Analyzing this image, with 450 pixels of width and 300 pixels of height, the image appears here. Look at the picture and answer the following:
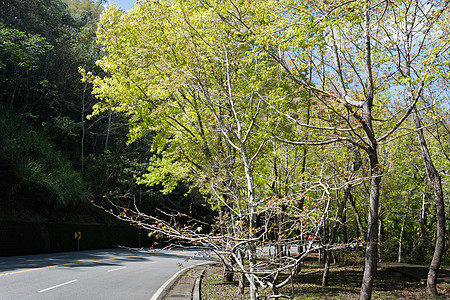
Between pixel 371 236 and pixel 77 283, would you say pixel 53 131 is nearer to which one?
pixel 77 283

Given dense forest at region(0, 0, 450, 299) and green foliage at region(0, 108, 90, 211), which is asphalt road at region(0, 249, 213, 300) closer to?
dense forest at region(0, 0, 450, 299)

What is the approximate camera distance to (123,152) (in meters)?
39.8

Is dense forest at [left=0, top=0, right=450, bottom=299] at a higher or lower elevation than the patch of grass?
higher

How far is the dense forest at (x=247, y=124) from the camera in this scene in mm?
6922

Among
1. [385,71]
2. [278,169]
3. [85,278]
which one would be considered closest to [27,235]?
[85,278]

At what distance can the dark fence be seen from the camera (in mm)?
20953

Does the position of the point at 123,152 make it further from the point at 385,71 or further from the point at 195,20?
the point at 385,71

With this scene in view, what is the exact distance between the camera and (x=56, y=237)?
25.1m

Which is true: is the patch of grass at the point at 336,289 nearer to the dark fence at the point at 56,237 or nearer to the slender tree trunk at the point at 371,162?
the slender tree trunk at the point at 371,162

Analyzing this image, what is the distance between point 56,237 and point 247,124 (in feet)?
64.2

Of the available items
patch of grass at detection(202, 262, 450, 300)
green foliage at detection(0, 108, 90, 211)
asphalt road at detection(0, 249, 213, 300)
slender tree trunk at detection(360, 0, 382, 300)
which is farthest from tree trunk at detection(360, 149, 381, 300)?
green foliage at detection(0, 108, 90, 211)

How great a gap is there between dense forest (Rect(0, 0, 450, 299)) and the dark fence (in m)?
1.70

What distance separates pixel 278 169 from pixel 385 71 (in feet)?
21.8

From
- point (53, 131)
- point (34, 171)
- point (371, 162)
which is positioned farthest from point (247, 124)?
point (53, 131)
